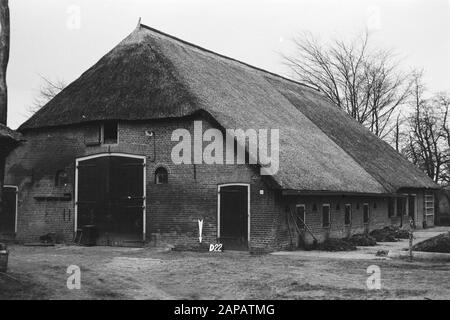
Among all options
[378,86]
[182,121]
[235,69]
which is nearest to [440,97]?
[378,86]

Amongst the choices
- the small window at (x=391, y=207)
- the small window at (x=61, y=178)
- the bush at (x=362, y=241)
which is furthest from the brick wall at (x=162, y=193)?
the small window at (x=391, y=207)

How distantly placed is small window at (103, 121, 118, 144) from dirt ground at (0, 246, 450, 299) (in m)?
4.58

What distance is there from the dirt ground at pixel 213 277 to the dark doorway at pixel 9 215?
470 cm

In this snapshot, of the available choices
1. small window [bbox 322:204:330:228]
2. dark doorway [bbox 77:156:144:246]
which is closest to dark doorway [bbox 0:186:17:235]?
dark doorway [bbox 77:156:144:246]

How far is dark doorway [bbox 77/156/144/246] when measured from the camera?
20.4m

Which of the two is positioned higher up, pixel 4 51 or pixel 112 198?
pixel 4 51

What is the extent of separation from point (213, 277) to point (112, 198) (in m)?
8.49

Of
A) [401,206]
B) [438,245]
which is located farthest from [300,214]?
[401,206]

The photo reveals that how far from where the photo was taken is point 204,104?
19.6 meters

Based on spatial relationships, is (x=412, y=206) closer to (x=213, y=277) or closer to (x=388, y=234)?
(x=388, y=234)

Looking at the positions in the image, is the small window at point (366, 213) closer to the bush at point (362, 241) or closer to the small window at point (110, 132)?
the bush at point (362, 241)

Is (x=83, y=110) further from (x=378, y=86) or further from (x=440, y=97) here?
(x=440, y=97)

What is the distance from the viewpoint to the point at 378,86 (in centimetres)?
4966

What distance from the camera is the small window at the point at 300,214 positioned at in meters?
19.9
